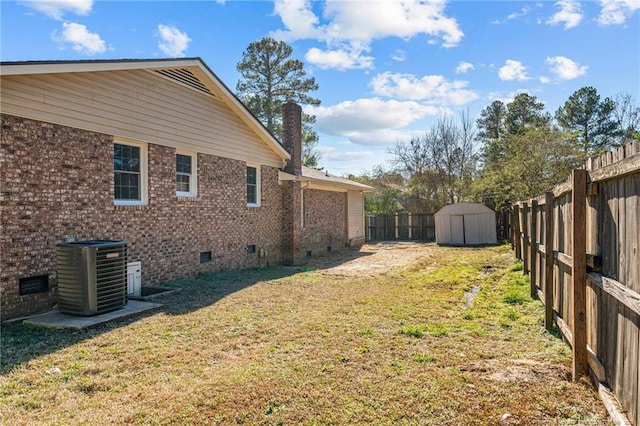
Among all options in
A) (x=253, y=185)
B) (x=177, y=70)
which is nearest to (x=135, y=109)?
(x=177, y=70)

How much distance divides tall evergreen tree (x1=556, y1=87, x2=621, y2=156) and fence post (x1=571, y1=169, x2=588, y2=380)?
28.4 metres

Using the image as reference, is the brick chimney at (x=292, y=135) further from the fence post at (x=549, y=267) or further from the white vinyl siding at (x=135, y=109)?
the fence post at (x=549, y=267)

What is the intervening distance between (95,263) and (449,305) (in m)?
6.00

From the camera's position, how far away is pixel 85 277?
6.20m

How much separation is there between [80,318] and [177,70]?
20.4 ft

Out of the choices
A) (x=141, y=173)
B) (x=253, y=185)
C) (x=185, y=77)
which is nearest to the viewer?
(x=141, y=173)

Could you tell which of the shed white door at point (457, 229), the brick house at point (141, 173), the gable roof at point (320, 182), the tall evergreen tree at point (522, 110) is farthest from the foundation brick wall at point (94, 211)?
the tall evergreen tree at point (522, 110)

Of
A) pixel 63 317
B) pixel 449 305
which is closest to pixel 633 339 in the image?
pixel 449 305

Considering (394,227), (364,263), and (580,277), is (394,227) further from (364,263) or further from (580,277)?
(580,277)

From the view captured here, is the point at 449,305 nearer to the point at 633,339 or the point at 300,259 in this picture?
the point at 633,339

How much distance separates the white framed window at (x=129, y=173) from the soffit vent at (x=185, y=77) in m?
1.88

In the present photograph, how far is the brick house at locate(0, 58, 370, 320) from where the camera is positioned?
634cm

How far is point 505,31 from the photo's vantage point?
38.4ft

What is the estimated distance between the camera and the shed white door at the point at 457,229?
64.3ft
